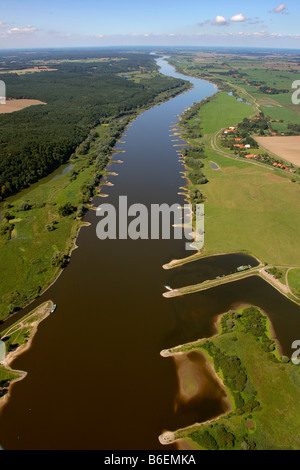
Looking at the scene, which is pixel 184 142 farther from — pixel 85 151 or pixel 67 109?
pixel 67 109

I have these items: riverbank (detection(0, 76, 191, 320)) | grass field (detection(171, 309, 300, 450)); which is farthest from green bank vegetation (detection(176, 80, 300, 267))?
riverbank (detection(0, 76, 191, 320))

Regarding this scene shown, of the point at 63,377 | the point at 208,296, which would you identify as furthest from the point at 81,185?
the point at 63,377

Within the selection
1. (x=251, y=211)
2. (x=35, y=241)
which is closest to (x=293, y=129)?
(x=251, y=211)

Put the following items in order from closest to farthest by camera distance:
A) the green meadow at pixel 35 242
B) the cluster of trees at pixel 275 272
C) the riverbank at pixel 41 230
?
the green meadow at pixel 35 242 → the riverbank at pixel 41 230 → the cluster of trees at pixel 275 272

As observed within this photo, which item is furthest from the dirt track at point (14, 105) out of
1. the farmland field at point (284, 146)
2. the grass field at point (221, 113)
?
the farmland field at point (284, 146)

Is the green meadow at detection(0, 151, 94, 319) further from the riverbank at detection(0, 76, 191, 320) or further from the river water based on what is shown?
the river water

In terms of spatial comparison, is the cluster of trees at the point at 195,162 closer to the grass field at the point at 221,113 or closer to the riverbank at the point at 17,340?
the grass field at the point at 221,113
